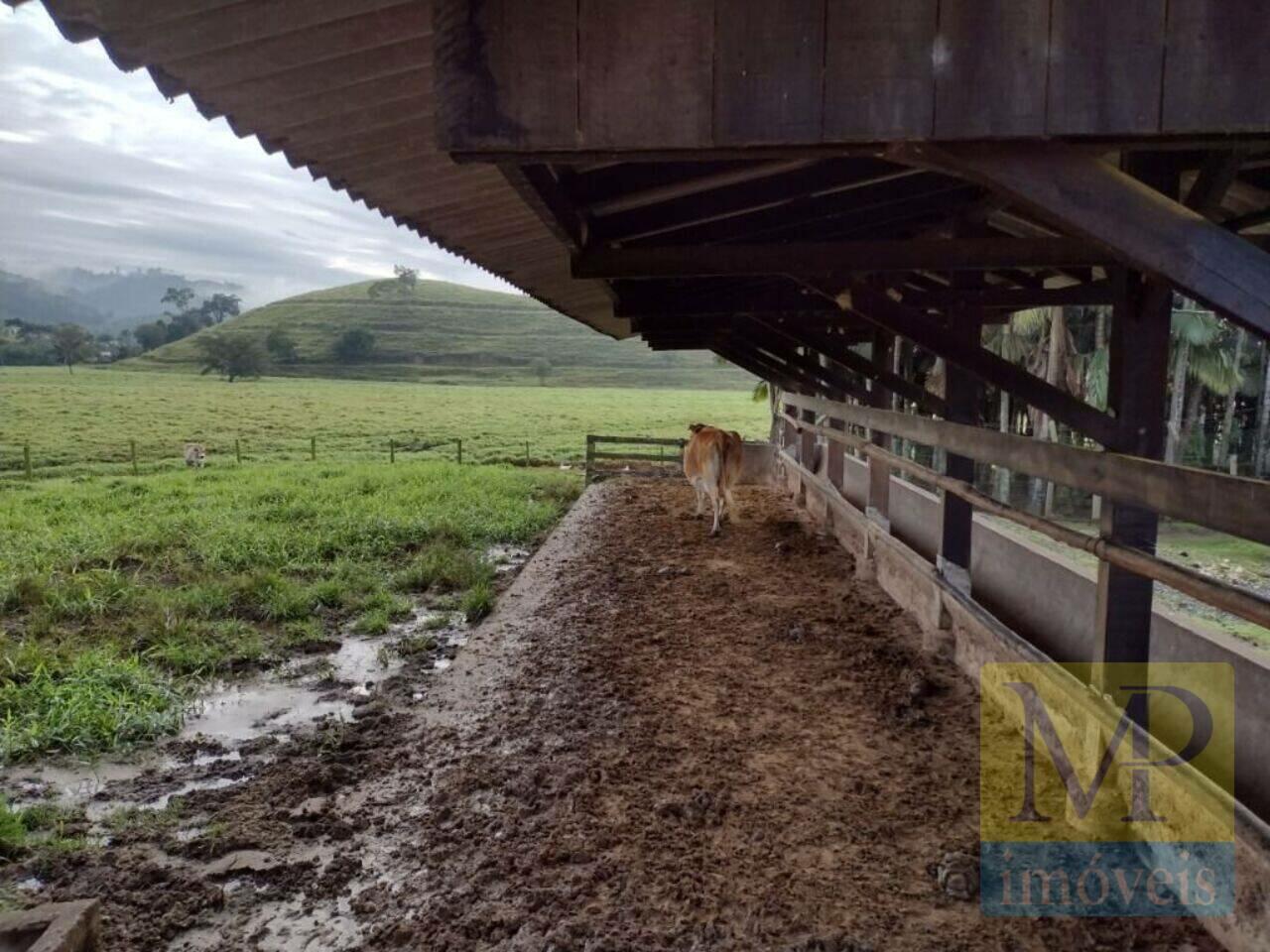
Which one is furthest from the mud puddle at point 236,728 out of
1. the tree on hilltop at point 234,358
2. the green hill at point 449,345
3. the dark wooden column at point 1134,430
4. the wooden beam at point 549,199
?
the green hill at point 449,345

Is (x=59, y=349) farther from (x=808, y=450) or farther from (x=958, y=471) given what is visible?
(x=958, y=471)

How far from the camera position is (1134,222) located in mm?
1681

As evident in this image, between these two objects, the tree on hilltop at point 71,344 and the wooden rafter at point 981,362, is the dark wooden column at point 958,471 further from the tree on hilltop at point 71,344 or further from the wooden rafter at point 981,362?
the tree on hilltop at point 71,344

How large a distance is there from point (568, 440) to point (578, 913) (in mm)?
30986

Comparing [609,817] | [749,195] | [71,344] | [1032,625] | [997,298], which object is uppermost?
[71,344]

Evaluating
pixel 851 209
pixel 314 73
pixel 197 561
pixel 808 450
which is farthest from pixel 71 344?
pixel 314 73

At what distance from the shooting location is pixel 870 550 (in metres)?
6.91

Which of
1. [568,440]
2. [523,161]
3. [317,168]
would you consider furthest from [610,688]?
[568,440]

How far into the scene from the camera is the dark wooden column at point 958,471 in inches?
206

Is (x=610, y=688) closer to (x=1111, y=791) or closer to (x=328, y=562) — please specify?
A: (x=1111, y=791)

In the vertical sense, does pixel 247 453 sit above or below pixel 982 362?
below

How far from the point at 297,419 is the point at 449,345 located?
62.9 meters

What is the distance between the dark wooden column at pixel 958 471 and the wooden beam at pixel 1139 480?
1.02 m

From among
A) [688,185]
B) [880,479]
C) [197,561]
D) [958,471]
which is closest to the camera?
[688,185]
